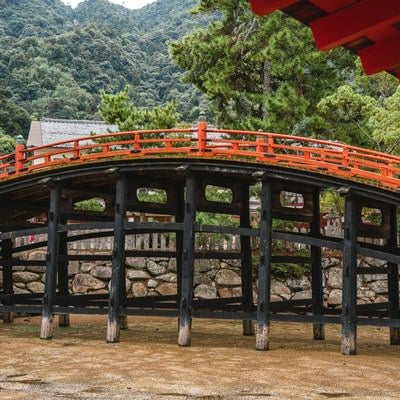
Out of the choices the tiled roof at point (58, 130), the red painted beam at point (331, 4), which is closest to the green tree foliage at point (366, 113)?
the red painted beam at point (331, 4)

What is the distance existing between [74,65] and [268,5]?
227 ft

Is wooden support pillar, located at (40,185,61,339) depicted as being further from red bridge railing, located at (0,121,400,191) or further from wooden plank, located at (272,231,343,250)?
wooden plank, located at (272,231,343,250)

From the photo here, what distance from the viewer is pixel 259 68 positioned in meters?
23.2

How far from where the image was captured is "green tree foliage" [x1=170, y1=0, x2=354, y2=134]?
2116 centimetres

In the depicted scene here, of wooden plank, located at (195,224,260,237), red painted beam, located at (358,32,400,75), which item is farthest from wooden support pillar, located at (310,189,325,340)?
red painted beam, located at (358,32,400,75)

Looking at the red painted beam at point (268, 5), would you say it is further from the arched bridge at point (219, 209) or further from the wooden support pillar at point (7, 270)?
the wooden support pillar at point (7, 270)

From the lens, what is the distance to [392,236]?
1514cm

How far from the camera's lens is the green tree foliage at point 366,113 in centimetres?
1828

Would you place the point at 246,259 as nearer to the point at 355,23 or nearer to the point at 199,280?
the point at 199,280

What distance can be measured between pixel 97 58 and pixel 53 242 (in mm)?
59504

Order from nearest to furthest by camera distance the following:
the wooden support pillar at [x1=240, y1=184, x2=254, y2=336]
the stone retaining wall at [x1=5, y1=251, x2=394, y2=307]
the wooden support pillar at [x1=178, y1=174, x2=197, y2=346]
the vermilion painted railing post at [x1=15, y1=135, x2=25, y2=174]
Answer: the wooden support pillar at [x1=178, y1=174, x2=197, y2=346]
the wooden support pillar at [x1=240, y1=184, x2=254, y2=336]
the vermilion painted railing post at [x1=15, y1=135, x2=25, y2=174]
the stone retaining wall at [x1=5, y1=251, x2=394, y2=307]

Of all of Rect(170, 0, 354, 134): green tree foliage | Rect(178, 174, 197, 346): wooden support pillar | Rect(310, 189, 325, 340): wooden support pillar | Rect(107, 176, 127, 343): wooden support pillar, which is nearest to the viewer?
Rect(178, 174, 197, 346): wooden support pillar

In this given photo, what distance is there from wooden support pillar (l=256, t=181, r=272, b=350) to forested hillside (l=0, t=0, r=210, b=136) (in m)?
40.7

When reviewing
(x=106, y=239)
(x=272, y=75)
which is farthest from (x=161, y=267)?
(x=272, y=75)
